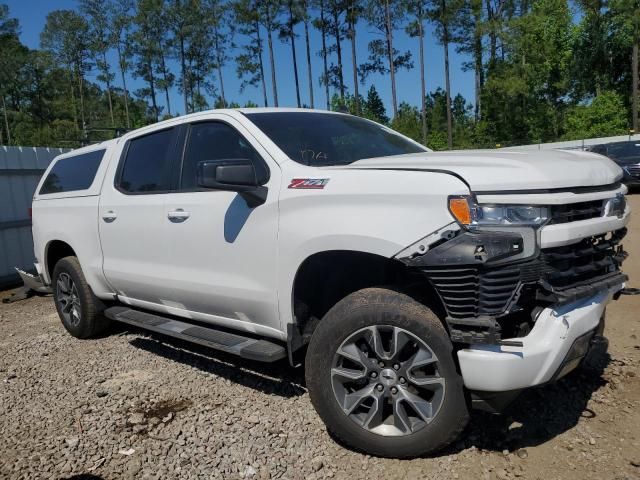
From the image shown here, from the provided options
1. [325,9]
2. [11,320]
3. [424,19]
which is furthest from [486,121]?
[11,320]

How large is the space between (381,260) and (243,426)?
1444mm

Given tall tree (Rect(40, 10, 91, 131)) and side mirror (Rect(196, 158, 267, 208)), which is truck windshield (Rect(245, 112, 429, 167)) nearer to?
side mirror (Rect(196, 158, 267, 208))

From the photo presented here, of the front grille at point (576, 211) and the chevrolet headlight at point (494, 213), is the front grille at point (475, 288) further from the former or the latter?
the front grille at point (576, 211)

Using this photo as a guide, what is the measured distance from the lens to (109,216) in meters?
4.56

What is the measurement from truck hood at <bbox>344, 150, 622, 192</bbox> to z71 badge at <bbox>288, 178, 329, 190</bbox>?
18 cm

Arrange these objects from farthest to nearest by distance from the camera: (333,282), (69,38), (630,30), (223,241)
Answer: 1. (69,38)
2. (630,30)
3. (223,241)
4. (333,282)

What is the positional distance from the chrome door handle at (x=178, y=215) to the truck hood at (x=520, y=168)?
1358mm


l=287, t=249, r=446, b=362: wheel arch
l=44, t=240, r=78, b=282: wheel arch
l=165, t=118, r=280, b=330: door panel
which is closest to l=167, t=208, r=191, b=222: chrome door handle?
l=165, t=118, r=280, b=330: door panel

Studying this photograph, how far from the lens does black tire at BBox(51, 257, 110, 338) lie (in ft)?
16.9

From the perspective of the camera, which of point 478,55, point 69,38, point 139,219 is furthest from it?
point 69,38

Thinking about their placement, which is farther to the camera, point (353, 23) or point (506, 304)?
point (353, 23)

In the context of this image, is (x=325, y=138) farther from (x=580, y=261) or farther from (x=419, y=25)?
(x=419, y=25)

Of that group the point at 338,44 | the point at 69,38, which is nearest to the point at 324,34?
the point at 338,44

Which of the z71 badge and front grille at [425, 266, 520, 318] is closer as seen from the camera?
front grille at [425, 266, 520, 318]
